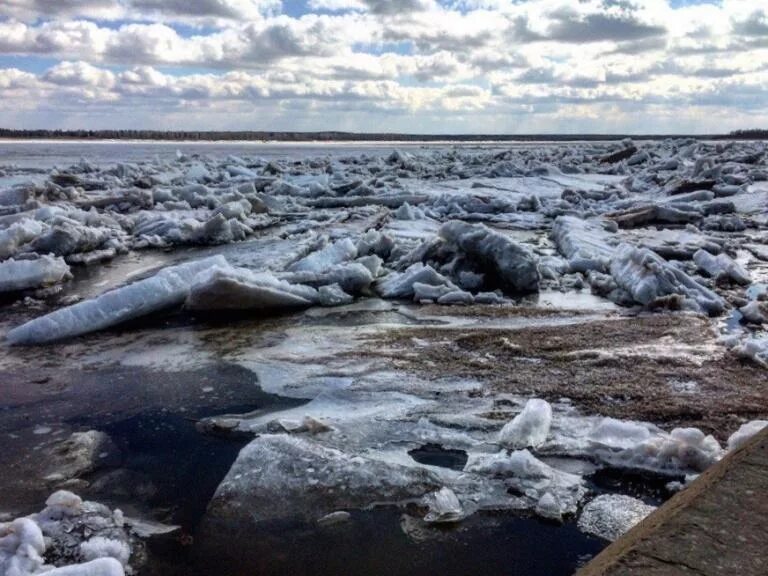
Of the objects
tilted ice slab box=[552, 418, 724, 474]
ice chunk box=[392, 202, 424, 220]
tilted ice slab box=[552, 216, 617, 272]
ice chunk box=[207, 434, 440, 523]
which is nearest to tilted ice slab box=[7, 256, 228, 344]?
ice chunk box=[207, 434, 440, 523]

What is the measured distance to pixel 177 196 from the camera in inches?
359

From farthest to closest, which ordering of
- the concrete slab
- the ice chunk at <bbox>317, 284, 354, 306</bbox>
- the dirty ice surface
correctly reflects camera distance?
the ice chunk at <bbox>317, 284, 354, 306</bbox> → the dirty ice surface → the concrete slab

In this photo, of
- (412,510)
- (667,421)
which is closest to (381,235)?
(667,421)

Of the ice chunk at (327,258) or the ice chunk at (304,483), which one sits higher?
the ice chunk at (327,258)

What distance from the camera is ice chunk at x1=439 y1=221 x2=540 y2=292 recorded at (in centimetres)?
397

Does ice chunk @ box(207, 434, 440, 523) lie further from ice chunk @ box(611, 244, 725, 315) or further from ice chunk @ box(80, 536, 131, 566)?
ice chunk @ box(611, 244, 725, 315)

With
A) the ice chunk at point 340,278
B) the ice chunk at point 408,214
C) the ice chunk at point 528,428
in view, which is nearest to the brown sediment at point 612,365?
the ice chunk at point 528,428

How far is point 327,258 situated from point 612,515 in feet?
10.4

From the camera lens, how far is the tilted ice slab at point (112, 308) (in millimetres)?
3014

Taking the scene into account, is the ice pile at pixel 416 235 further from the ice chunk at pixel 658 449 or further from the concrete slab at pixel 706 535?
the concrete slab at pixel 706 535

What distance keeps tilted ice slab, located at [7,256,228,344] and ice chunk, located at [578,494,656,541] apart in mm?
2520

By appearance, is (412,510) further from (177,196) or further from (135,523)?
(177,196)

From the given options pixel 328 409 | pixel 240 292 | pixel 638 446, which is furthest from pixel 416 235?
pixel 638 446

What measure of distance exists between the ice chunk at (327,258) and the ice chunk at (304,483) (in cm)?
243
